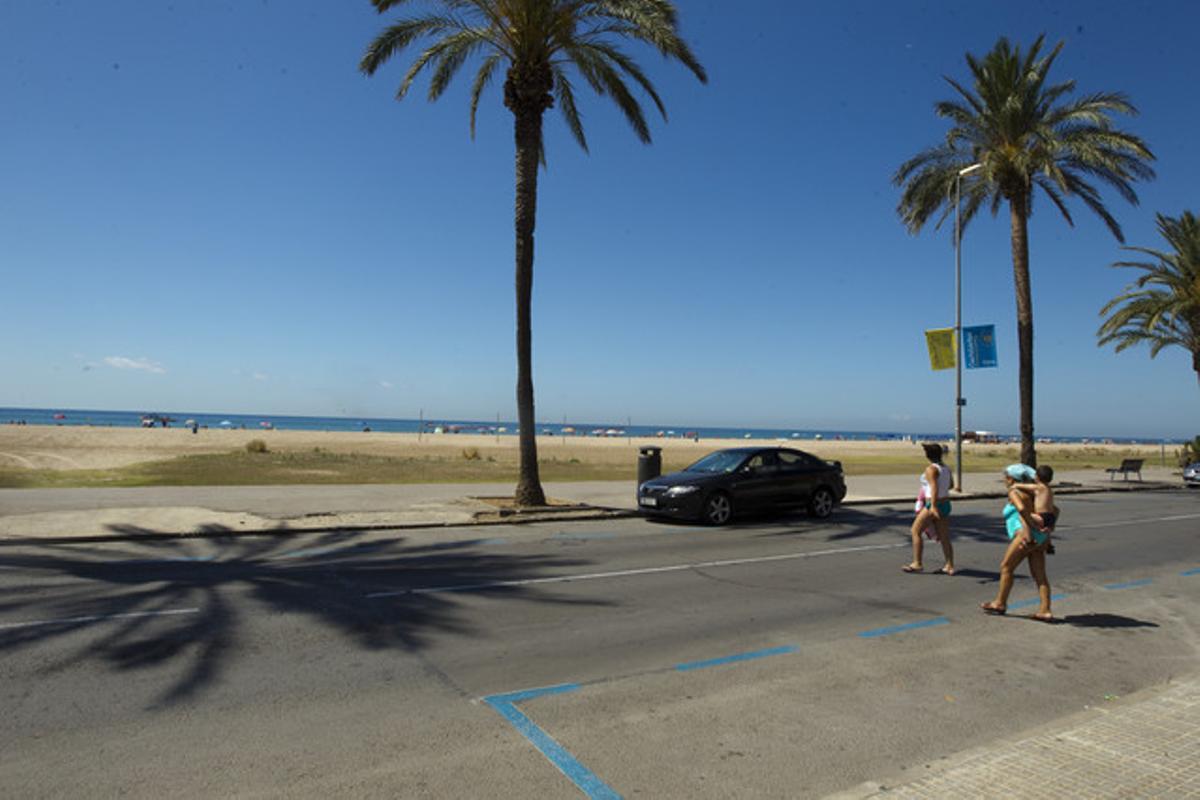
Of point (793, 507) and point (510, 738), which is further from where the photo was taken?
point (793, 507)

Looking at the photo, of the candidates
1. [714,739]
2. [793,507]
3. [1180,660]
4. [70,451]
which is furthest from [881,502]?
[70,451]

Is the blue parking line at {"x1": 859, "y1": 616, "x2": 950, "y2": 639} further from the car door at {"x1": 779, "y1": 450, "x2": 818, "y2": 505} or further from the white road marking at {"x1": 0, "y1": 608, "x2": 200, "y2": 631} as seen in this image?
the car door at {"x1": 779, "y1": 450, "x2": 818, "y2": 505}

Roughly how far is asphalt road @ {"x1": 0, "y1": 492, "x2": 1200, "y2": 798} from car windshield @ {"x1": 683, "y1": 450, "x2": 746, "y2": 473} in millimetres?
4654

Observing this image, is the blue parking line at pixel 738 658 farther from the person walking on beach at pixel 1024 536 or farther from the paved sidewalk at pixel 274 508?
the paved sidewalk at pixel 274 508

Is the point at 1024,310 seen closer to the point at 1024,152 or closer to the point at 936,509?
the point at 1024,152

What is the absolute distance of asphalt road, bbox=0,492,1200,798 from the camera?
4070mm

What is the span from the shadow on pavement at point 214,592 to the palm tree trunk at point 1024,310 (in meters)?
20.6

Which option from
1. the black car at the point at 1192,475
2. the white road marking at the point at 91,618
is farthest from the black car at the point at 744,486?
the black car at the point at 1192,475

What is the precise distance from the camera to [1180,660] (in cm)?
628

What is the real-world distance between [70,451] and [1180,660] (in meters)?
44.4

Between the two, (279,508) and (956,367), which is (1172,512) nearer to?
(956,367)

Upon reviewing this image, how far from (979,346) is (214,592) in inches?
883

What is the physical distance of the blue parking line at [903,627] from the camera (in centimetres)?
694

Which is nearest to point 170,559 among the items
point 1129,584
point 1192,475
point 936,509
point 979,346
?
point 936,509
